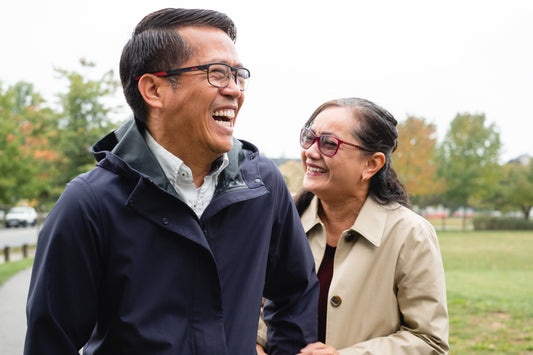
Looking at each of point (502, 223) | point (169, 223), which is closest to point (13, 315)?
point (169, 223)

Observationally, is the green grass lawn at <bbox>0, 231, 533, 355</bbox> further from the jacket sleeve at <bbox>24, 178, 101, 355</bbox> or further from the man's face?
the jacket sleeve at <bbox>24, 178, 101, 355</bbox>

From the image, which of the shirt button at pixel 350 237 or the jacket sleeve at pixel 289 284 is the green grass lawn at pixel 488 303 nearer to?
the shirt button at pixel 350 237

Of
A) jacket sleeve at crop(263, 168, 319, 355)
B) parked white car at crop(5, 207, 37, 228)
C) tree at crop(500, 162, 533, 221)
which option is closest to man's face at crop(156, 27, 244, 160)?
jacket sleeve at crop(263, 168, 319, 355)

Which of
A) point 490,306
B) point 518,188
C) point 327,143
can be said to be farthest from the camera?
point 518,188

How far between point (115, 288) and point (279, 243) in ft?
2.39

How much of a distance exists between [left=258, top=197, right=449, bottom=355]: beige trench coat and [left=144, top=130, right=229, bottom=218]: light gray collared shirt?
0.98 metres

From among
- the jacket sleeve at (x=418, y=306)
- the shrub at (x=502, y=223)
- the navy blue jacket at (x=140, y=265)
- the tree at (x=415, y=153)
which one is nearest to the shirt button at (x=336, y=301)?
the jacket sleeve at (x=418, y=306)

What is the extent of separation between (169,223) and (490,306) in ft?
31.9

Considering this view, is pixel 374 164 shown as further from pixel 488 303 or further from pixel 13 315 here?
pixel 488 303

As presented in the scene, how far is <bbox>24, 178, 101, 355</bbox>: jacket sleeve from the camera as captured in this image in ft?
5.28

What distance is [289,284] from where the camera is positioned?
2.23 m

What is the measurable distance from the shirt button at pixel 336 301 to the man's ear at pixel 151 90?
1387mm

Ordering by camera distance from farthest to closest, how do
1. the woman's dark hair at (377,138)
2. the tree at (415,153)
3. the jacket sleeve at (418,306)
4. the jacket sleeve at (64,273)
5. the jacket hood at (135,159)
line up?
the tree at (415,153), the woman's dark hair at (377,138), the jacket sleeve at (418,306), the jacket hood at (135,159), the jacket sleeve at (64,273)

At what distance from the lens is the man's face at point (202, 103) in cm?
184
